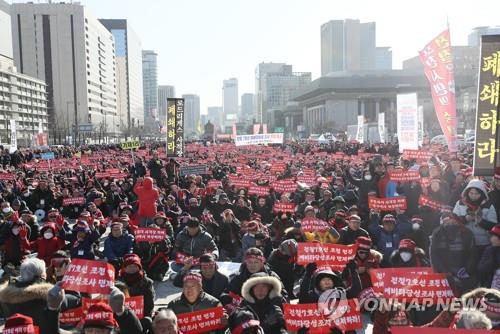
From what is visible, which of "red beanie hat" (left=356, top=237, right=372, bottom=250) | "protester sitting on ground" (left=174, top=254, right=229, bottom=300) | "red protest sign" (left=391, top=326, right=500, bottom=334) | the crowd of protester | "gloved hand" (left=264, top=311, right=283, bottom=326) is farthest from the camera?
"red beanie hat" (left=356, top=237, right=372, bottom=250)

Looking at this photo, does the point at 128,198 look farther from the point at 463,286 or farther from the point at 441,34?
the point at 463,286

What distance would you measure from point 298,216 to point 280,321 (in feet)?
22.7

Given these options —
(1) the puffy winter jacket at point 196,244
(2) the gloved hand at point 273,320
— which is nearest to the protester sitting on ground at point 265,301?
(2) the gloved hand at point 273,320

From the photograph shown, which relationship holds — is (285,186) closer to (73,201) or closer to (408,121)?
(408,121)

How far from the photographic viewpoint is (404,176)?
12602 millimetres

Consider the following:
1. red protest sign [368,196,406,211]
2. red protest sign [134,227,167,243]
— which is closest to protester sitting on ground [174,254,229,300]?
red protest sign [134,227,167,243]

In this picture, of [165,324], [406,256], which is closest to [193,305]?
[165,324]

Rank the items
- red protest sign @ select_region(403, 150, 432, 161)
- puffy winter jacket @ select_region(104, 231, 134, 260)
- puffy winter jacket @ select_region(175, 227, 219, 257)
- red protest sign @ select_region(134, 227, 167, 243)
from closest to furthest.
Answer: puffy winter jacket @ select_region(175, 227, 219, 257) → puffy winter jacket @ select_region(104, 231, 134, 260) → red protest sign @ select_region(134, 227, 167, 243) → red protest sign @ select_region(403, 150, 432, 161)

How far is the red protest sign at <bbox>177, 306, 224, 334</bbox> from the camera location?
535cm

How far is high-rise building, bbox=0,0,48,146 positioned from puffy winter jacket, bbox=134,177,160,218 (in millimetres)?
85987

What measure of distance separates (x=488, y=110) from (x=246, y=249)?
13.9ft

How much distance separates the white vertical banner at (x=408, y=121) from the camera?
17.4 metres

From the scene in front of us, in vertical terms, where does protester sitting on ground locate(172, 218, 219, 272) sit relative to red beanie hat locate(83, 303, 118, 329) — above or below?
below

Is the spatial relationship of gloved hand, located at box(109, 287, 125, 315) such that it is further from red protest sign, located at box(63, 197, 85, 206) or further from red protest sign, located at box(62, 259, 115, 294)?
red protest sign, located at box(63, 197, 85, 206)
